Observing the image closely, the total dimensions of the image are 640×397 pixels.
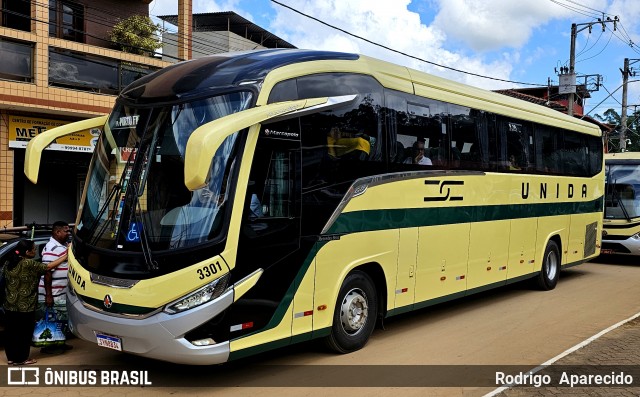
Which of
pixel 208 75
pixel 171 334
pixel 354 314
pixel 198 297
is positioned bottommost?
pixel 354 314

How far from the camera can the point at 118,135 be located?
20.8 feet

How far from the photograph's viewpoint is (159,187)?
5.68m

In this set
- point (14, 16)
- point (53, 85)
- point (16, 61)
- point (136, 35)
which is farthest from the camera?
point (136, 35)

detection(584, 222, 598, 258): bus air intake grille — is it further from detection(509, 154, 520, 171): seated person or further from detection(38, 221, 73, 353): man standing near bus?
detection(38, 221, 73, 353): man standing near bus

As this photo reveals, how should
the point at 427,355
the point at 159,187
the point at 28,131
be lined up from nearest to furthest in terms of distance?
the point at 159,187, the point at 427,355, the point at 28,131

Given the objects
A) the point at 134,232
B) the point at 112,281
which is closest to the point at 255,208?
the point at 134,232

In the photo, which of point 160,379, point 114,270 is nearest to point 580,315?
point 160,379

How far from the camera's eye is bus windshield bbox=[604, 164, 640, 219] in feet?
52.9

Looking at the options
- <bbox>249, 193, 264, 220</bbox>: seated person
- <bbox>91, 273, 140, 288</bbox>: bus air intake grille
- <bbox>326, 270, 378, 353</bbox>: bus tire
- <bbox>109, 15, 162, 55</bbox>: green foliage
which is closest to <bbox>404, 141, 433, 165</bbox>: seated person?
<bbox>326, 270, 378, 353</bbox>: bus tire

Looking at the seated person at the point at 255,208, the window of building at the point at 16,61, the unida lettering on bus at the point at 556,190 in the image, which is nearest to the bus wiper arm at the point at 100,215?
the seated person at the point at 255,208

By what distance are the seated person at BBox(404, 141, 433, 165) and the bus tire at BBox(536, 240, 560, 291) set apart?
501cm

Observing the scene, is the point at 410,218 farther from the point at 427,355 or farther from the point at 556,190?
the point at 556,190

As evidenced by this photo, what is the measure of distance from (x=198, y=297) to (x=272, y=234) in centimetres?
106

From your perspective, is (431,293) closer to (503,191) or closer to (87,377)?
(503,191)
